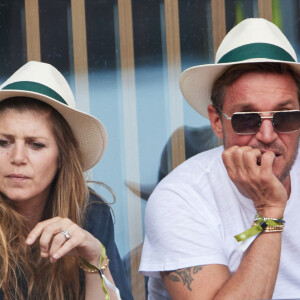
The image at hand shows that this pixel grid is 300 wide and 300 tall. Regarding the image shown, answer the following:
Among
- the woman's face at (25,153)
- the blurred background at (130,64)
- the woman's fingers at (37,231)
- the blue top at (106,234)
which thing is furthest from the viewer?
the blurred background at (130,64)

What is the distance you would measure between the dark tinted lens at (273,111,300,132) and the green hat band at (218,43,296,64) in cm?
27

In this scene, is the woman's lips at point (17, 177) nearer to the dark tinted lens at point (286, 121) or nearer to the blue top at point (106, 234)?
the blue top at point (106, 234)

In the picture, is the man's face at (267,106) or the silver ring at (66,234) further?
the man's face at (267,106)

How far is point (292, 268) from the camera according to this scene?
112 inches

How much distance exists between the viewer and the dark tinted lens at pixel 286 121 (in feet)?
9.12

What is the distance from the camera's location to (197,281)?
2.60 metres

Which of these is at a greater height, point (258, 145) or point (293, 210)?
point (258, 145)

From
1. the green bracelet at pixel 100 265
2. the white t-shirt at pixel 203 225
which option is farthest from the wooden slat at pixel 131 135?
the green bracelet at pixel 100 265

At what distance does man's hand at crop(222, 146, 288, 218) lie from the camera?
270cm

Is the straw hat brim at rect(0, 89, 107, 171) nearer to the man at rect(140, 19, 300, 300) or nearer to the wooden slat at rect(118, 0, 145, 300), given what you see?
the man at rect(140, 19, 300, 300)

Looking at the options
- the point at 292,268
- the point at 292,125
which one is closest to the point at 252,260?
the point at 292,268

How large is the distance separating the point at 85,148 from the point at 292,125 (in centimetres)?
107

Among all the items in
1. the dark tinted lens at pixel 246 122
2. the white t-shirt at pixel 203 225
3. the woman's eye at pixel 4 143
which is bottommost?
the white t-shirt at pixel 203 225

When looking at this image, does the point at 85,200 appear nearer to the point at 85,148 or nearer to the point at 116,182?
the point at 85,148
